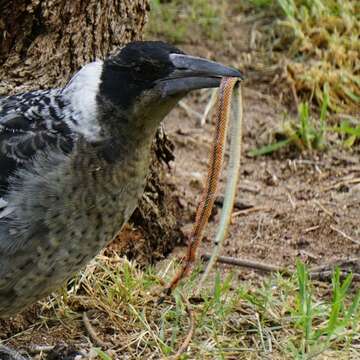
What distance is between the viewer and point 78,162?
341 centimetres

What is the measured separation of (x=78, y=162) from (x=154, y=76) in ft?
1.31

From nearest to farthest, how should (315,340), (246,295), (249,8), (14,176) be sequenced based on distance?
(14,176) → (315,340) → (246,295) → (249,8)

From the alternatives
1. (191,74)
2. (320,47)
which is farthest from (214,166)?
(320,47)

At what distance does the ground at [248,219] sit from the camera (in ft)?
12.8

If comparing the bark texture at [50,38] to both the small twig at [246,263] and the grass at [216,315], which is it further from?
the small twig at [246,263]

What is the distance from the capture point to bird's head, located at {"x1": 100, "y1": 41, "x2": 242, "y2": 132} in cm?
334

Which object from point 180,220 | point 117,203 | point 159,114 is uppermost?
point 159,114

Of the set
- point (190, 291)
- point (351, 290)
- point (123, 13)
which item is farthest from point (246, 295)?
point (123, 13)

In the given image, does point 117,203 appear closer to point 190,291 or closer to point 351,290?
point 190,291

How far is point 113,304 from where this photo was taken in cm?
401

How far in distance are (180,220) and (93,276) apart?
2.87 ft

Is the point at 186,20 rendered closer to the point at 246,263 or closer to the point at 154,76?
the point at 246,263

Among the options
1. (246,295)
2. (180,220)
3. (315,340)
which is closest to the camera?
(315,340)

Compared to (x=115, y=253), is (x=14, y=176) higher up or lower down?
higher up
